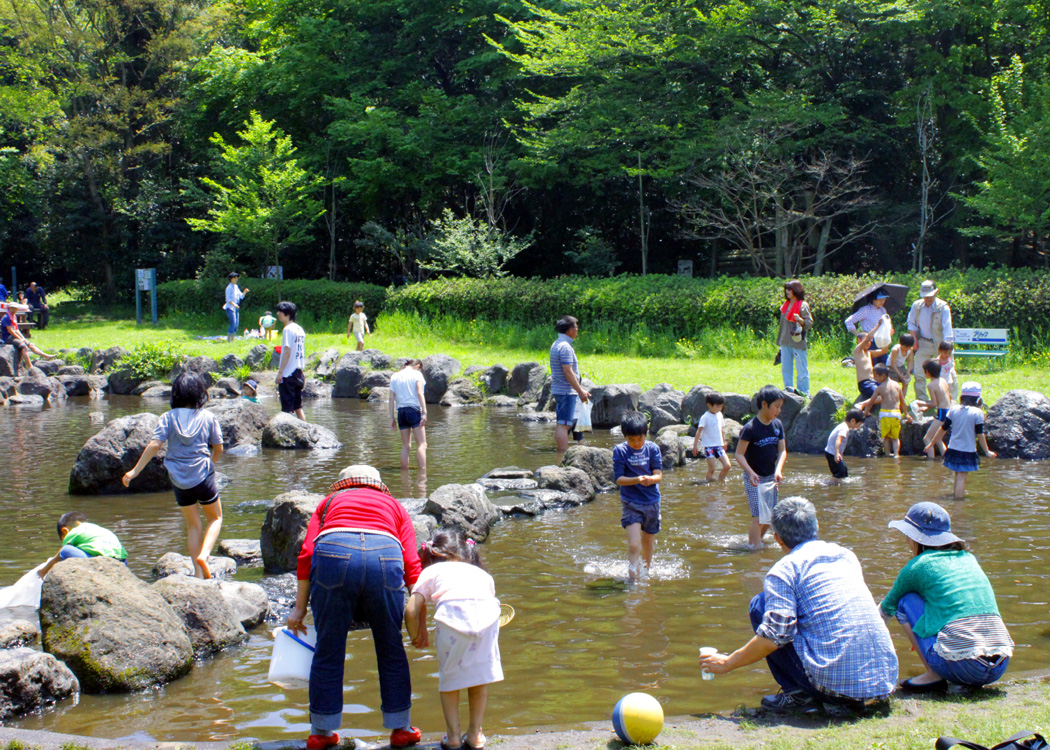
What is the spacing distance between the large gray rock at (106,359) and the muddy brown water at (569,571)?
9.80 meters

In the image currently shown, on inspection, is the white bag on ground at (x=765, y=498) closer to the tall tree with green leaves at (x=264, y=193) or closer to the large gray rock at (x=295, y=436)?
the large gray rock at (x=295, y=436)

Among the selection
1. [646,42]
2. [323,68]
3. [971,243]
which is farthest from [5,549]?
[323,68]

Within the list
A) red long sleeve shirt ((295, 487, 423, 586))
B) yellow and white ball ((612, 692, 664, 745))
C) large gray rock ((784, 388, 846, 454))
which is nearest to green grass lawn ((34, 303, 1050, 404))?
large gray rock ((784, 388, 846, 454))

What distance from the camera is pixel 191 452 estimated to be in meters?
7.30

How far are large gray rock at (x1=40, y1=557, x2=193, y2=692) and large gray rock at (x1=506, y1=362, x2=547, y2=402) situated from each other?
12542mm

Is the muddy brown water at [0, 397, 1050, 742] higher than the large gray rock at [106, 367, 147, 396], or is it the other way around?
the large gray rock at [106, 367, 147, 396]

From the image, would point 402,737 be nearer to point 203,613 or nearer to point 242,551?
point 203,613

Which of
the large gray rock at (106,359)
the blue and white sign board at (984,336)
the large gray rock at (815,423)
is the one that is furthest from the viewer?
the large gray rock at (106,359)

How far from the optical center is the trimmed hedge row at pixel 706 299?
16.8 metres

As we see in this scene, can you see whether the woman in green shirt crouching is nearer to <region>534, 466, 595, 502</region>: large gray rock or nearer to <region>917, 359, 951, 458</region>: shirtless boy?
<region>534, 466, 595, 502</region>: large gray rock

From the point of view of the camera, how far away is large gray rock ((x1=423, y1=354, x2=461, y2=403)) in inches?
758

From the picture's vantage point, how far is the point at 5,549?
27.7 ft

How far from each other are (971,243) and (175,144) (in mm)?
30049

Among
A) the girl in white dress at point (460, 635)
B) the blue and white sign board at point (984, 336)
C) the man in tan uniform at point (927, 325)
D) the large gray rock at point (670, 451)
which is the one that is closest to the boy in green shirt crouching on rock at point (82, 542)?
the girl in white dress at point (460, 635)
